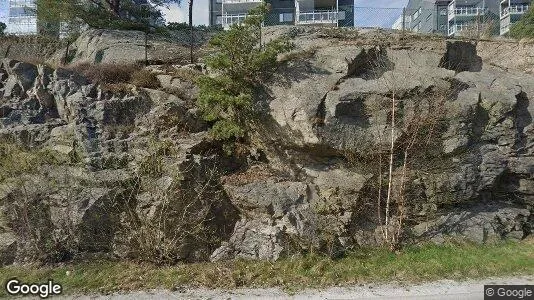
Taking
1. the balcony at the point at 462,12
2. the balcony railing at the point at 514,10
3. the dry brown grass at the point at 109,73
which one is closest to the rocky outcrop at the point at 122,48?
the dry brown grass at the point at 109,73

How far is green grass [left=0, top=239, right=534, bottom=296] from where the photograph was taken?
18.9ft

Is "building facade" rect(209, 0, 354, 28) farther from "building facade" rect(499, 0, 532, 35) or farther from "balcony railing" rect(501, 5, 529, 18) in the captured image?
"balcony railing" rect(501, 5, 529, 18)

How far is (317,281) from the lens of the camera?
5.77 meters

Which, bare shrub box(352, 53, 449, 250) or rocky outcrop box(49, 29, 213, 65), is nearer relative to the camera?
bare shrub box(352, 53, 449, 250)

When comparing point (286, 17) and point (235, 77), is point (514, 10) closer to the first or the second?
point (286, 17)

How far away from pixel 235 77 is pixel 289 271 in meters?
4.96

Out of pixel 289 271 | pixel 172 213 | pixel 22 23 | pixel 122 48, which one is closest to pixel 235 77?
pixel 172 213

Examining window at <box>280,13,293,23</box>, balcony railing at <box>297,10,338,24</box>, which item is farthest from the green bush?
window at <box>280,13,293,23</box>

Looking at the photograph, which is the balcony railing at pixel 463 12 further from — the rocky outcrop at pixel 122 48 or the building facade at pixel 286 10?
the rocky outcrop at pixel 122 48

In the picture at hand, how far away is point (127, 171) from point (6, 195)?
7.25ft

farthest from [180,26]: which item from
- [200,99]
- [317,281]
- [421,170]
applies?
[317,281]

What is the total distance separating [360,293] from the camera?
17.6 ft

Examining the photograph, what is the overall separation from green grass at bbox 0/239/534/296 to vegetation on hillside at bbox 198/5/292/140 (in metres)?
3.42

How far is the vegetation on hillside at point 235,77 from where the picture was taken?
846cm
